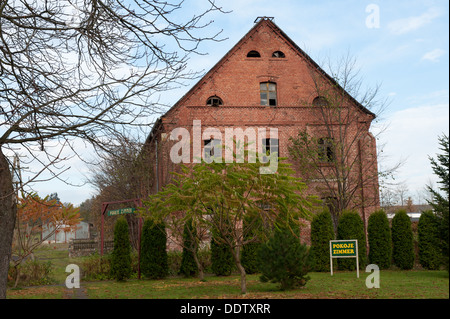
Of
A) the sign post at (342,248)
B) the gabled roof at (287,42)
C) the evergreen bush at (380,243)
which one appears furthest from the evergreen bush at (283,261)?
the gabled roof at (287,42)

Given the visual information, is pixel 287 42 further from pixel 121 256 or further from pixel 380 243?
pixel 121 256

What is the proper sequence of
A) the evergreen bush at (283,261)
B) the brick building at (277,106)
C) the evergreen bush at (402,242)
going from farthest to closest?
the brick building at (277,106), the evergreen bush at (402,242), the evergreen bush at (283,261)

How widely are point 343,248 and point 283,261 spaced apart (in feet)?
16.9

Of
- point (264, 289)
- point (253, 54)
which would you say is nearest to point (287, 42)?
point (253, 54)

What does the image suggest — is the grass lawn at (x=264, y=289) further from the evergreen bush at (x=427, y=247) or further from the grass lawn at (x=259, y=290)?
the evergreen bush at (x=427, y=247)

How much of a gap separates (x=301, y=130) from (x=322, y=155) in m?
1.80

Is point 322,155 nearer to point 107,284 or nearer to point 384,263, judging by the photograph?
point 384,263

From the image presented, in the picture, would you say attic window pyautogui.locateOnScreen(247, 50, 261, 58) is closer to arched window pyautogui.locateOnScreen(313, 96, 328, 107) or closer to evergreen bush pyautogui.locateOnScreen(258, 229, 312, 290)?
arched window pyautogui.locateOnScreen(313, 96, 328, 107)

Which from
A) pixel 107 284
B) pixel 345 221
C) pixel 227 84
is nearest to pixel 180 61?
pixel 107 284

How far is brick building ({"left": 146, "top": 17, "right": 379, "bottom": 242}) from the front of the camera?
23.5 metres

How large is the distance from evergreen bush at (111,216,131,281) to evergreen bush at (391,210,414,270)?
10554mm

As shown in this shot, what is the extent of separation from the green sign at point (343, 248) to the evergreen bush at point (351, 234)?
2.30 meters

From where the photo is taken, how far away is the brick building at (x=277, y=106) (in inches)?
925

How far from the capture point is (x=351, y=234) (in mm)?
17766
